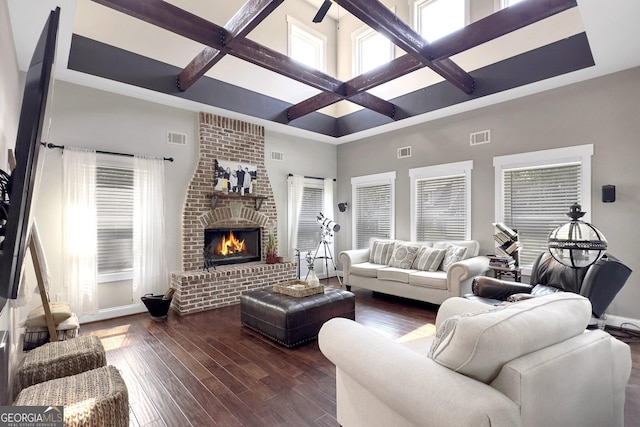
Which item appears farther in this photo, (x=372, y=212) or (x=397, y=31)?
(x=372, y=212)

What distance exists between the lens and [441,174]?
17.2 ft

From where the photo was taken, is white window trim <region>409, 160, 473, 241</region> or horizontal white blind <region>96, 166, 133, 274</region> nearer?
horizontal white blind <region>96, 166, 133, 274</region>

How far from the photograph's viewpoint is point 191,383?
8.20 feet

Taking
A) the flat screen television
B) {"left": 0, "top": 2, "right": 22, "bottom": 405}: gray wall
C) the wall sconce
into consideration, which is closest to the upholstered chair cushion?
the flat screen television

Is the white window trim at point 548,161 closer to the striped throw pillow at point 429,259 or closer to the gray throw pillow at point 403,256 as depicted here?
the striped throw pillow at point 429,259

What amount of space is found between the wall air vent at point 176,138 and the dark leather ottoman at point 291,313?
2652 millimetres

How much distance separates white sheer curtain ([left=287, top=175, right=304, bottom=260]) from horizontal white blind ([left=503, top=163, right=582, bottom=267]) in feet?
11.7

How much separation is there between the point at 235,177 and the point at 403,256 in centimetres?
312

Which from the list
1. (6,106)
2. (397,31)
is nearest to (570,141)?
(397,31)

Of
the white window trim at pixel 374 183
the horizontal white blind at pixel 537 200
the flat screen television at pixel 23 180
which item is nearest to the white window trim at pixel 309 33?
the white window trim at pixel 374 183

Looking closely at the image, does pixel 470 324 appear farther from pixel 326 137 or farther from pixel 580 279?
pixel 326 137

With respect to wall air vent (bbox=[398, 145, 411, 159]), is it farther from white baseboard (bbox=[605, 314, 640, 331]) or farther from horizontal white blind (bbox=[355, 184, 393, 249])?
white baseboard (bbox=[605, 314, 640, 331])

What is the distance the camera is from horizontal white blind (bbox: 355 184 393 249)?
6129mm

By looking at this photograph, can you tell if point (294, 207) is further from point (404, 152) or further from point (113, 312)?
point (113, 312)
